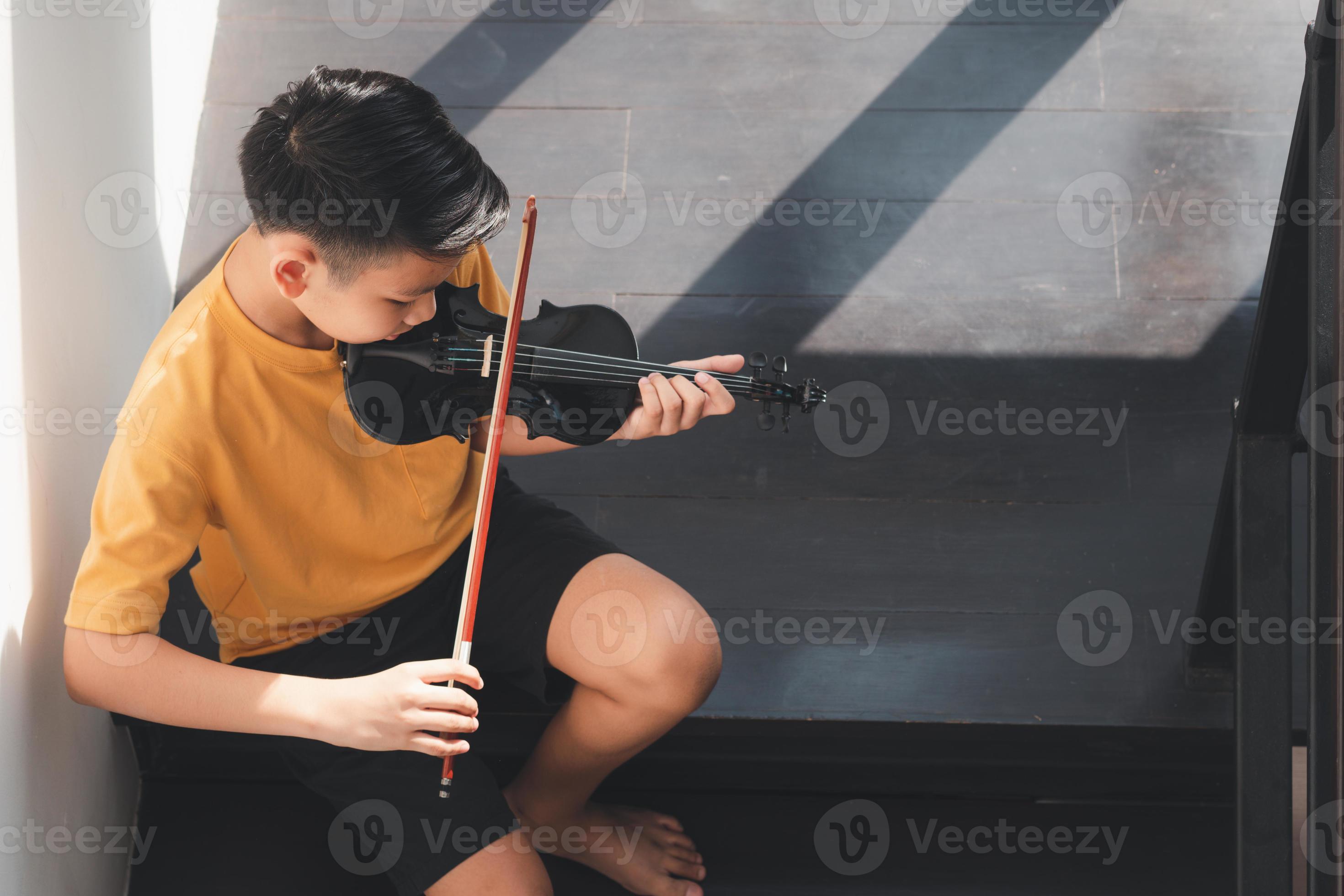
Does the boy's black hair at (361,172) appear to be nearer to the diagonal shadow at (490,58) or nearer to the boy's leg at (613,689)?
the boy's leg at (613,689)

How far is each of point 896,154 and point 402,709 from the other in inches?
50.0

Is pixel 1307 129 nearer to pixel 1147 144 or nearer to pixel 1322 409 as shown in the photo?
pixel 1322 409

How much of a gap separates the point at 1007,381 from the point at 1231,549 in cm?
42

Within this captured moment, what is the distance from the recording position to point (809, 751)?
1432 millimetres

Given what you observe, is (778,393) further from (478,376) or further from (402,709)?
(402,709)

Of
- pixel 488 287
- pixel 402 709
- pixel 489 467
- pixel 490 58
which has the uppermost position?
pixel 490 58

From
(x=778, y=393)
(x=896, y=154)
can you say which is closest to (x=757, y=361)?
(x=778, y=393)

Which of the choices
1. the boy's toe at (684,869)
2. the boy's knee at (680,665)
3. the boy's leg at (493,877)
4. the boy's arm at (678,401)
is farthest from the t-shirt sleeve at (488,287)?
the boy's toe at (684,869)

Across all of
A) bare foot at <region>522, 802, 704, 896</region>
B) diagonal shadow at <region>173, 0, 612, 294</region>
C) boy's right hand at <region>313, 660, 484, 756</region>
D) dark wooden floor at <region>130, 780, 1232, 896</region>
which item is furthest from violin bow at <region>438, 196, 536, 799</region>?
diagonal shadow at <region>173, 0, 612, 294</region>

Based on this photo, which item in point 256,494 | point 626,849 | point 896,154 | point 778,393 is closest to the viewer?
point 256,494

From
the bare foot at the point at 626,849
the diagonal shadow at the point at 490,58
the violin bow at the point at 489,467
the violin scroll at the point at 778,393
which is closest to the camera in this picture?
the violin bow at the point at 489,467

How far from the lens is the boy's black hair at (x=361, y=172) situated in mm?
933

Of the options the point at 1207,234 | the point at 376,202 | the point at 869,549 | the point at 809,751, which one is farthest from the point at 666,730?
the point at 1207,234

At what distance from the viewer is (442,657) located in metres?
1.25
